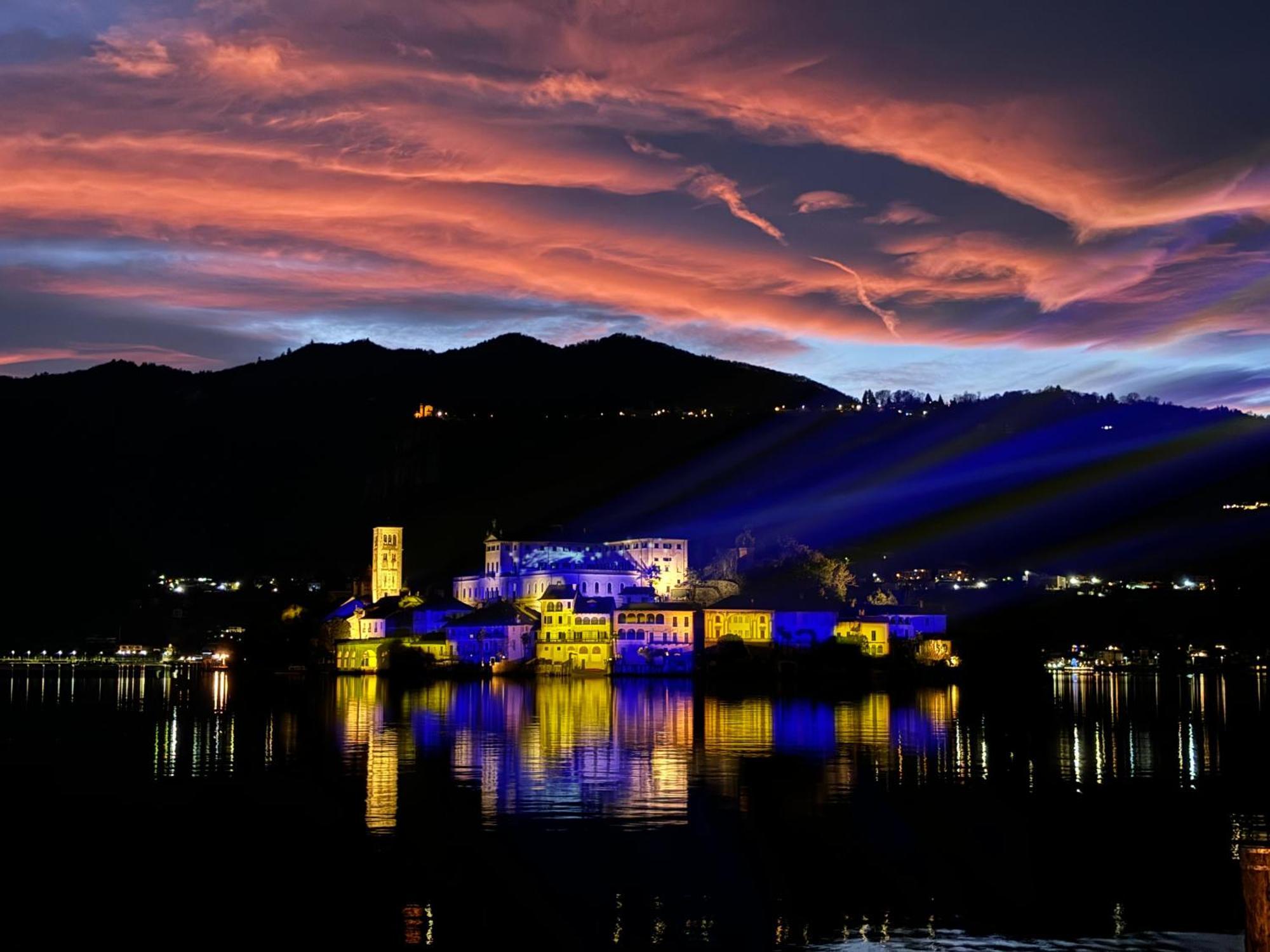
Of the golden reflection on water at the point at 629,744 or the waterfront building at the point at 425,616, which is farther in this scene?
the waterfront building at the point at 425,616

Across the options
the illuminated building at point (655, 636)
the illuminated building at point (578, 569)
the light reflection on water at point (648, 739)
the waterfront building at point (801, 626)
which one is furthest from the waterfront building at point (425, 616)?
the waterfront building at point (801, 626)

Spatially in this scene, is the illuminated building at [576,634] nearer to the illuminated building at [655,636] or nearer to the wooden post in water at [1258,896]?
the illuminated building at [655,636]

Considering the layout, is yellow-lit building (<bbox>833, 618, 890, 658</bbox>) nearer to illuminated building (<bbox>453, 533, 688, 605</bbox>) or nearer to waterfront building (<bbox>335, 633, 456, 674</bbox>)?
illuminated building (<bbox>453, 533, 688, 605</bbox>)

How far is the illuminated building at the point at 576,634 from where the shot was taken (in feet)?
325

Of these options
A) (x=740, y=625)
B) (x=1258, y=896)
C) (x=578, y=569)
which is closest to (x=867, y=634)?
(x=740, y=625)

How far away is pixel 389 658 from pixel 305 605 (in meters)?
37.7

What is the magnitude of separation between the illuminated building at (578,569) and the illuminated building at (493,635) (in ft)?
15.3

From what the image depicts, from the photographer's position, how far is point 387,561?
5187 inches

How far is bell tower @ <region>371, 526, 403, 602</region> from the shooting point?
13138 centimetres

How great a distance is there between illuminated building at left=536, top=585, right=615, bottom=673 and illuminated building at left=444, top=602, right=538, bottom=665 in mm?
1331

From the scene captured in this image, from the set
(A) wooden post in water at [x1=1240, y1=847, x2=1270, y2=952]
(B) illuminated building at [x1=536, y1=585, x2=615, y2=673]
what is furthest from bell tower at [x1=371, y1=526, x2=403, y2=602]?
(A) wooden post in water at [x1=1240, y1=847, x2=1270, y2=952]

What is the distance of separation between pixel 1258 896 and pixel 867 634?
86.5 metres

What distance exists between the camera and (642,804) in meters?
Result: 33.9

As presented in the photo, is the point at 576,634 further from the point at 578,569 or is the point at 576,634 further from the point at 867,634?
the point at 867,634
